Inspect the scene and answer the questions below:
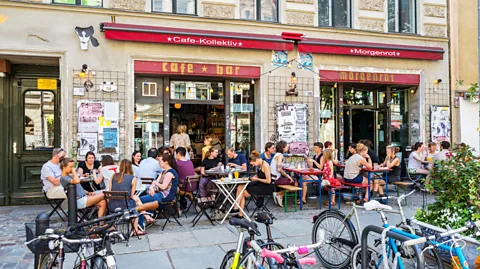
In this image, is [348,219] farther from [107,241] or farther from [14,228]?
[14,228]

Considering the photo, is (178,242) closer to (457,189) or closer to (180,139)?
(457,189)

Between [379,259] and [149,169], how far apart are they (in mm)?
4980

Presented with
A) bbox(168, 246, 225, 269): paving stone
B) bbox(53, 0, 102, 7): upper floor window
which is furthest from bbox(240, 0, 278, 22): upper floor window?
bbox(168, 246, 225, 269): paving stone

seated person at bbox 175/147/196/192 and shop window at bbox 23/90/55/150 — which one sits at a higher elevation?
shop window at bbox 23/90/55/150

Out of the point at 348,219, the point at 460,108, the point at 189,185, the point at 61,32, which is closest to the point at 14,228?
the point at 189,185

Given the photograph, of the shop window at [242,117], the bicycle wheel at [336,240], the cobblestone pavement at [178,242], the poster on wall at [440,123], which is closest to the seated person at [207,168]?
the cobblestone pavement at [178,242]

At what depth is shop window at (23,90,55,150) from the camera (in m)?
9.23

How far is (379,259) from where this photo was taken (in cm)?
362

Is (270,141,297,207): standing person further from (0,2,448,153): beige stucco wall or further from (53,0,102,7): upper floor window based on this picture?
(53,0,102,7): upper floor window

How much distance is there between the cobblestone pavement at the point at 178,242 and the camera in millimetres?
4867

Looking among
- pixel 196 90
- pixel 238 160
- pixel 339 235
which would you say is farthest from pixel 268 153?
pixel 339 235

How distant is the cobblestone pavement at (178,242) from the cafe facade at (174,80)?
7.71 ft

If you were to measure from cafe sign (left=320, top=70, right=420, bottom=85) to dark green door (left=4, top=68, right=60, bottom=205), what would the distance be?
718 centimetres

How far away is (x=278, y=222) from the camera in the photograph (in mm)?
6918
